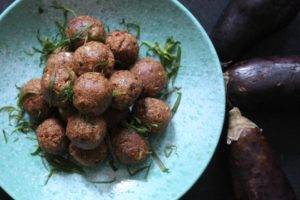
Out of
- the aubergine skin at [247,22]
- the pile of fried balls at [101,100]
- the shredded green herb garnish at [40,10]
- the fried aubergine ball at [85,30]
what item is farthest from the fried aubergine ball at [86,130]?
the aubergine skin at [247,22]

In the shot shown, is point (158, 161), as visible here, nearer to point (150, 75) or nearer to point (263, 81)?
point (150, 75)

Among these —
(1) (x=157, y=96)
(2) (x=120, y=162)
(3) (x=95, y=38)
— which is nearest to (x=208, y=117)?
(1) (x=157, y=96)

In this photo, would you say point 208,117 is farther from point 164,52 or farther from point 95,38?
point 95,38

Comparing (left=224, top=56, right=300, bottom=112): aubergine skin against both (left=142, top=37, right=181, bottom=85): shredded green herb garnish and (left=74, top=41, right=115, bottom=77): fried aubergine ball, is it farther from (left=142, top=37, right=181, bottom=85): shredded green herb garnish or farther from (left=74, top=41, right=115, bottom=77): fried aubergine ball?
(left=74, top=41, right=115, bottom=77): fried aubergine ball

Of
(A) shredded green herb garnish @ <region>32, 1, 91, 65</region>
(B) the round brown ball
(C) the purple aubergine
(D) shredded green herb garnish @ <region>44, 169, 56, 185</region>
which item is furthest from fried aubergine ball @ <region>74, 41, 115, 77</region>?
(C) the purple aubergine

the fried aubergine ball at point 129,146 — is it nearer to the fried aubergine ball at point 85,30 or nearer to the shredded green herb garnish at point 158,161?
the shredded green herb garnish at point 158,161

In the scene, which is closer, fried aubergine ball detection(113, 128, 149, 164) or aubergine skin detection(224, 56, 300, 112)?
fried aubergine ball detection(113, 128, 149, 164)
